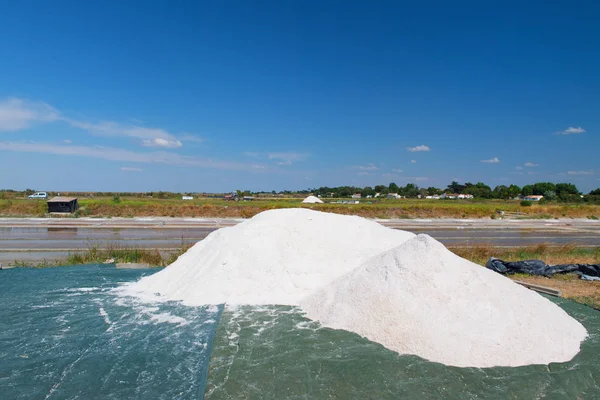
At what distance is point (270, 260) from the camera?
6.55m

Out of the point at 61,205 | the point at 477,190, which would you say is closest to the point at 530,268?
the point at 61,205

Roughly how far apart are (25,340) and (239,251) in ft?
10.6

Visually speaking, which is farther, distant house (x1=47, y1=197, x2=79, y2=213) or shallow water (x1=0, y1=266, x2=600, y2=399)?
distant house (x1=47, y1=197, x2=79, y2=213)

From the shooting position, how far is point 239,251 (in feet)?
22.2

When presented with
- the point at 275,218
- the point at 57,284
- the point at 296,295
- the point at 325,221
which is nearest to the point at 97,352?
the point at 296,295

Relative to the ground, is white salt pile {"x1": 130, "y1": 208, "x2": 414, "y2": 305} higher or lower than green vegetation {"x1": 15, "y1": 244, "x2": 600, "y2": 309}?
higher

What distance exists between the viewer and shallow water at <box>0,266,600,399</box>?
3.39 meters

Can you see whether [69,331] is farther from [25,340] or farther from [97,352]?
[97,352]

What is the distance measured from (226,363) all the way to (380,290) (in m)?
2.12

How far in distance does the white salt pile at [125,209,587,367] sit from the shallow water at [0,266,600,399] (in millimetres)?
237

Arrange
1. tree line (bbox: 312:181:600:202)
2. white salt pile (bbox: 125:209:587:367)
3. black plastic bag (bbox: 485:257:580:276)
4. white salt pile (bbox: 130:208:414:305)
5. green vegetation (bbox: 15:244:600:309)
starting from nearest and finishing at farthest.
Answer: white salt pile (bbox: 125:209:587:367) → white salt pile (bbox: 130:208:414:305) → green vegetation (bbox: 15:244:600:309) → black plastic bag (bbox: 485:257:580:276) → tree line (bbox: 312:181:600:202)

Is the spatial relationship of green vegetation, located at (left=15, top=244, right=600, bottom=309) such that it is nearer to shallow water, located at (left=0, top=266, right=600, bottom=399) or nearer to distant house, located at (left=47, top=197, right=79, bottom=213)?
shallow water, located at (left=0, top=266, right=600, bottom=399)

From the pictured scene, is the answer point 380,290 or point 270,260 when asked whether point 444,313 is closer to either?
point 380,290

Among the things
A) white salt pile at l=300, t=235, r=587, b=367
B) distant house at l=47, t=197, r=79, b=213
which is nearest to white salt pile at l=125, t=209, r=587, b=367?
white salt pile at l=300, t=235, r=587, b=367
